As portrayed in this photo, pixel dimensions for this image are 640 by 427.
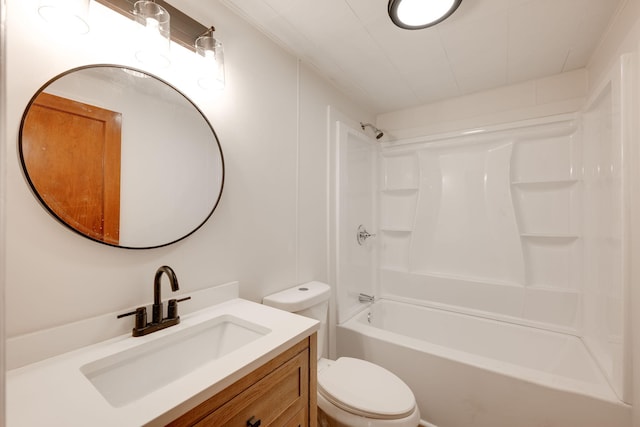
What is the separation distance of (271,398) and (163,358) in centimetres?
40

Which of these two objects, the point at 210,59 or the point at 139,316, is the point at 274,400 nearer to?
the point at 139,316

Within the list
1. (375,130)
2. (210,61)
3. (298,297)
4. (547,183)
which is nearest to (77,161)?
(210,61)

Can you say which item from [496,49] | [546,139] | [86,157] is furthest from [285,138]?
[546,139]

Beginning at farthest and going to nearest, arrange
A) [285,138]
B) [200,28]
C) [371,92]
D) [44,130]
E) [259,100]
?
[371,92] → [285,138] → [259,100] → [200,28] → [44,130]

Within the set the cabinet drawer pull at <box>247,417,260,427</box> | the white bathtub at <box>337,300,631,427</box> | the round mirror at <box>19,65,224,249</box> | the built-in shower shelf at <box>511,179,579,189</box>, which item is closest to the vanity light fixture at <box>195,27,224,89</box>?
the round mirror at <box>19,65,224,249</box>

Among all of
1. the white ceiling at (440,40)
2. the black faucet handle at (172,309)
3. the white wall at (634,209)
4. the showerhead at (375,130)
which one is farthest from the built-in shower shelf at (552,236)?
the black faucet handle at (172,309)

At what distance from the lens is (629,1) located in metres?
1.22

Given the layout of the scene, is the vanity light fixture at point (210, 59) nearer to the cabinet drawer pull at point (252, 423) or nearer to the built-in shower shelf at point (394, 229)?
the cabinet drawer pull at point (252, 423)

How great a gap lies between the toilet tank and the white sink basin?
0.35m

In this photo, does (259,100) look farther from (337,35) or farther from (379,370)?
(379,370)

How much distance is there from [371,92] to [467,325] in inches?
81.7

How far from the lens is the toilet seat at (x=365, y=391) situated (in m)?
1.20

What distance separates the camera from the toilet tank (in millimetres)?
1407

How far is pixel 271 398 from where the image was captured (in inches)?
33.1
